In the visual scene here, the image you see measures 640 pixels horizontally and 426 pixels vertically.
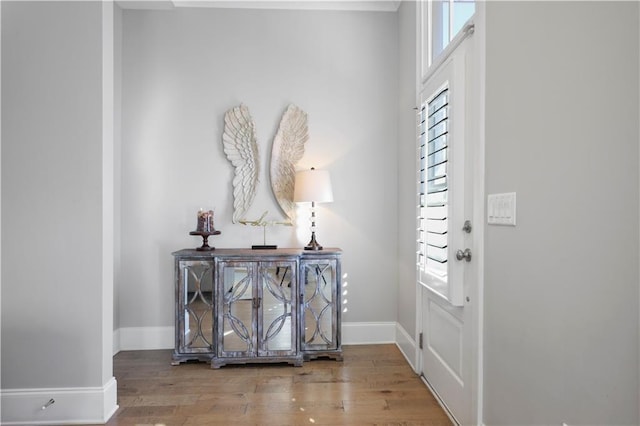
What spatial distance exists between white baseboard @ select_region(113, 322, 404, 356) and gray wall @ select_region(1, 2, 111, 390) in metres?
1.05

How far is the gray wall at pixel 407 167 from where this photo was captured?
2844 millimetres

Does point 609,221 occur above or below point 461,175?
below

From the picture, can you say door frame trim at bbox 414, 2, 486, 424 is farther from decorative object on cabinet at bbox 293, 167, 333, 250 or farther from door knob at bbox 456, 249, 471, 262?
decorative object on cabinet at bbox 293, 167, 333, 250

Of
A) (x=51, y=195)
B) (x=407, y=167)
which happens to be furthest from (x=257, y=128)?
(x=51, y=195)

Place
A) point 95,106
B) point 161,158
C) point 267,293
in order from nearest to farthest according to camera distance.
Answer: point 95,106
point 267,293
point 161,158

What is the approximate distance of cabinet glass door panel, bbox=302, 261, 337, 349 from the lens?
2.88 metres

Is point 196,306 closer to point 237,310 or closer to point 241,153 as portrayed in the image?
point 237,310

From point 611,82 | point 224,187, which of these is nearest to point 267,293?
point 224,187

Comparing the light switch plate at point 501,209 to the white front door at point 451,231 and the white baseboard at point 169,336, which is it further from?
the white baseboard at point 169,336

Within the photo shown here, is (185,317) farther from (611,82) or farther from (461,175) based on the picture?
(611,82)

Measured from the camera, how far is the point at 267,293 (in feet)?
9.17

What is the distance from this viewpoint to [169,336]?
3.17m

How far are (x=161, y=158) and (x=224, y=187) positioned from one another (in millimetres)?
570

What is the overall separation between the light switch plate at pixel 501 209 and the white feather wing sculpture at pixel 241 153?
2.02 meters
